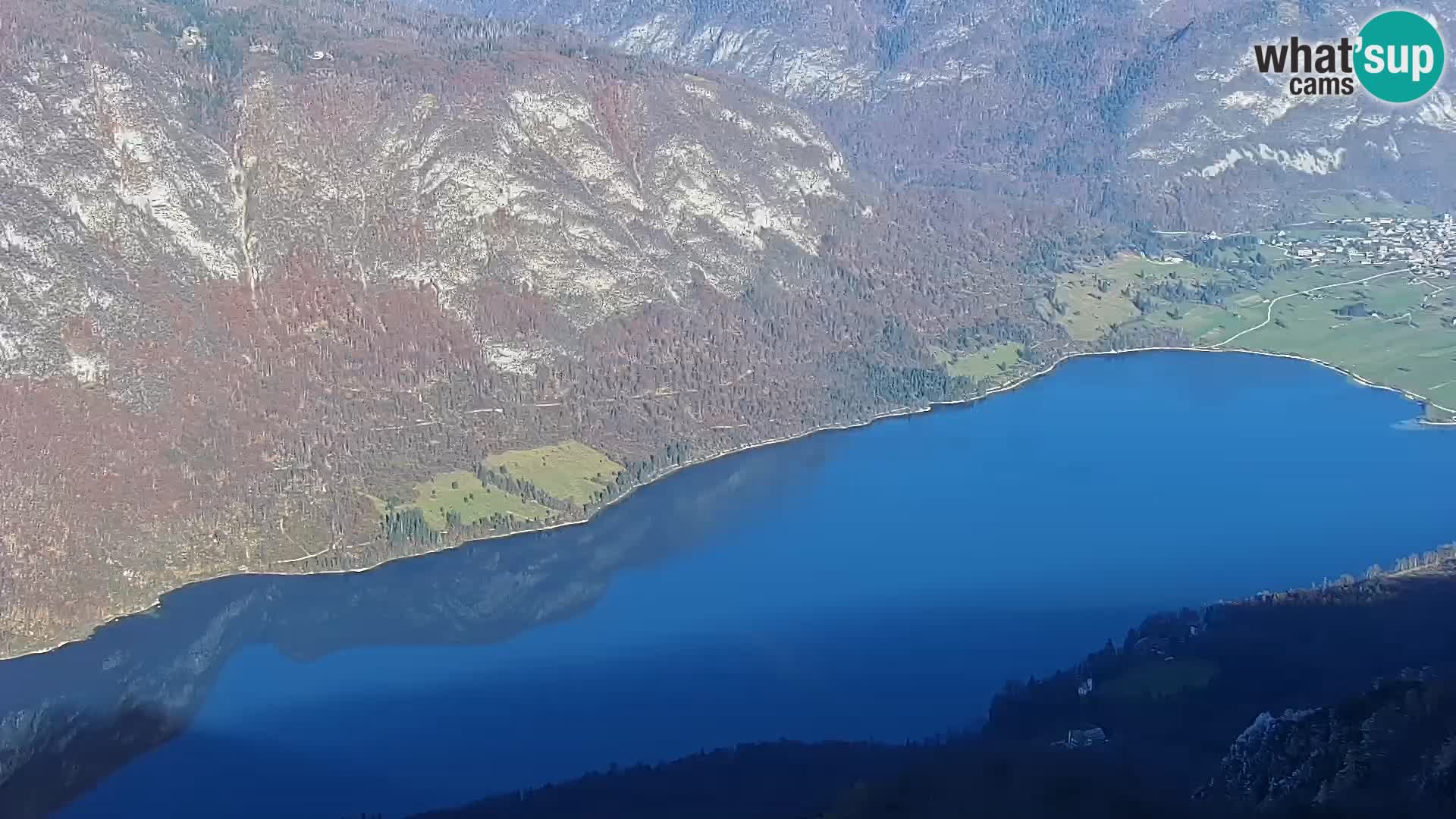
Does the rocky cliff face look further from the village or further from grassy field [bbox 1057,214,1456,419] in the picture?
the village

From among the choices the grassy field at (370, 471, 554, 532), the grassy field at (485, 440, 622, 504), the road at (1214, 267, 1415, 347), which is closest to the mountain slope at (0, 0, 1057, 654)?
the grassy field at (370, 471, 554, 532)

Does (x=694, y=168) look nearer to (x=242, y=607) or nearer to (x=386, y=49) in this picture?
(x=386, y=49)

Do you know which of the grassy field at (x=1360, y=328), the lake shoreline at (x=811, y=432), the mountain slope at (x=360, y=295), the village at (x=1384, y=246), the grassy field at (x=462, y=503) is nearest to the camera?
the lake shoreline at (x=811, y=432)

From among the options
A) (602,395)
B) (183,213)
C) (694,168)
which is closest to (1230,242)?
(694,168)

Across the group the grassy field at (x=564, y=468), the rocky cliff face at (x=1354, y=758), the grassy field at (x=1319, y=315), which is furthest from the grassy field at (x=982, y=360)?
the rocky cliff face at (x=1354, y=758)

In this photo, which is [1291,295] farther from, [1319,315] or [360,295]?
[360,295]

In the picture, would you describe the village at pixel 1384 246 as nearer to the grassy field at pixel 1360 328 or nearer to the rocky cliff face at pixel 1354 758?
the grassy field at pixel 1360 328

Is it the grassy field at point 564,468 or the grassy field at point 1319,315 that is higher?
the grassy field at point 1319,315

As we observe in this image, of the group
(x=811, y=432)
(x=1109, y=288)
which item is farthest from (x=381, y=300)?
(x=1109, y=288)
